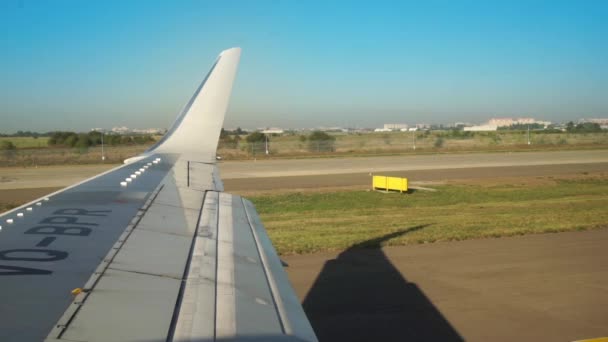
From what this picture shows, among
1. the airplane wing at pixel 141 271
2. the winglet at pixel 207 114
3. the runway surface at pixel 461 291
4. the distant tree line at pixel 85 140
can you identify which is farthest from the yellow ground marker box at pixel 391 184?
the distant tree line at pixel 85 140

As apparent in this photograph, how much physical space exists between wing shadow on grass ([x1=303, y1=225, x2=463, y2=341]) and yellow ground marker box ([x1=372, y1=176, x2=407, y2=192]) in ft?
37.1

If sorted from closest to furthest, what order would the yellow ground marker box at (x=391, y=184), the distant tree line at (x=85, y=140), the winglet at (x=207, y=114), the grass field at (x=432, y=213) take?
the winglet at (x=207, y=114)
the grass field at (x=432, y=213)
the yellow ground marker box at (x=391, y=184)
the distant tree line at (x=85, y=140)

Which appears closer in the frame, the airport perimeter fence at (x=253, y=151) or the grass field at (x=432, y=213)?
the grass field at (x=432, y=213)

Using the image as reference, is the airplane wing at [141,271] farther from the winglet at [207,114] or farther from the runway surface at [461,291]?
the runway surface at [461,291]

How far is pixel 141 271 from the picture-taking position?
2.45 meters

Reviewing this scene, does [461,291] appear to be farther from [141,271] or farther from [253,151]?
[253,151]

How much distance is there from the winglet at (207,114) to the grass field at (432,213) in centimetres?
499

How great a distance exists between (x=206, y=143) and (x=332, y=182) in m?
19.8

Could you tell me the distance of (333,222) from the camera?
48.9ft

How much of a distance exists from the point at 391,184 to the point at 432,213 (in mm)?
A: 5496

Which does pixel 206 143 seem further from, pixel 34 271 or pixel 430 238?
pixel 430 238

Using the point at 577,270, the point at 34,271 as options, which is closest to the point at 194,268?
the point at 34,271

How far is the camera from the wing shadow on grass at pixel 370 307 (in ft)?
21.4

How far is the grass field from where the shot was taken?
1251cm
